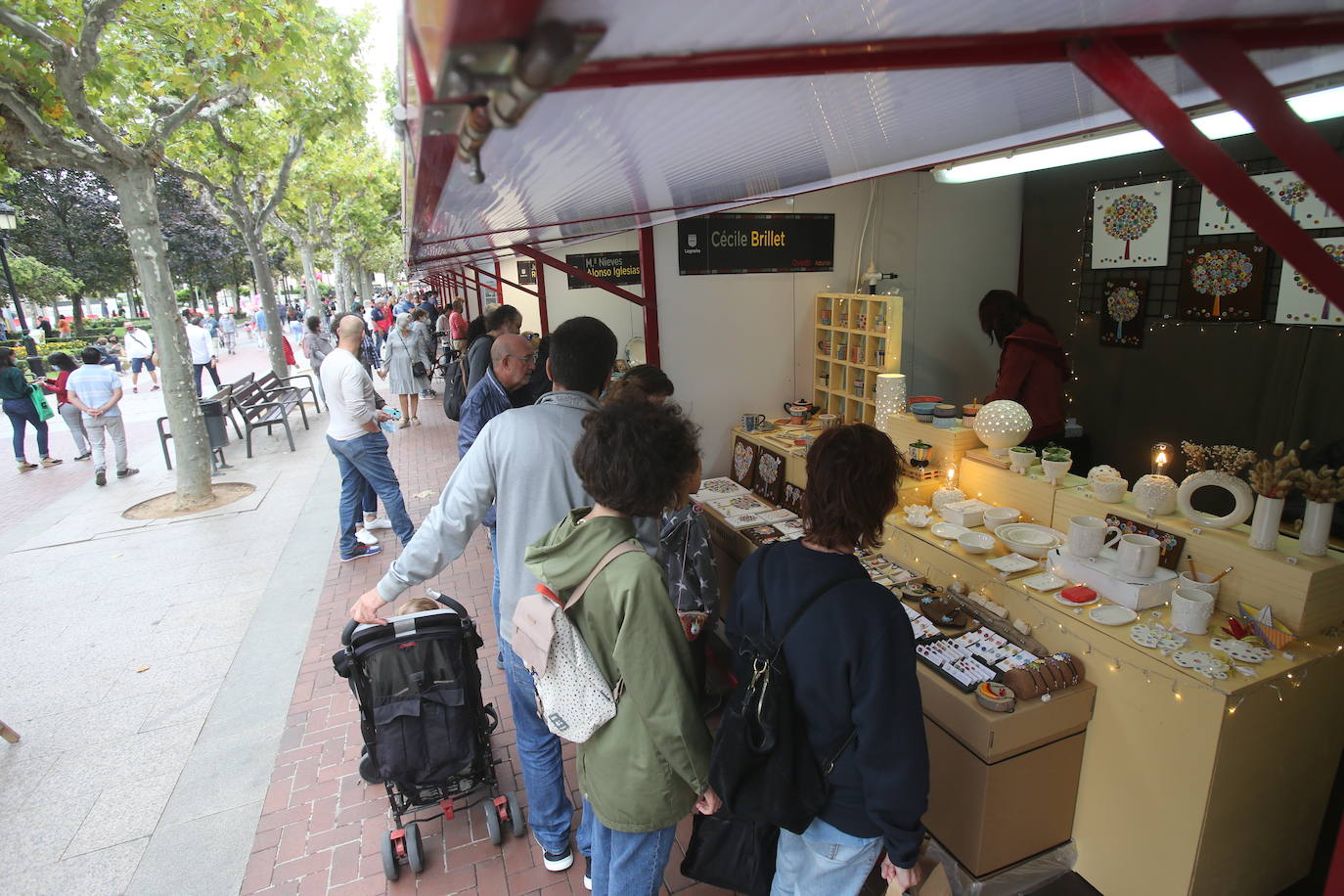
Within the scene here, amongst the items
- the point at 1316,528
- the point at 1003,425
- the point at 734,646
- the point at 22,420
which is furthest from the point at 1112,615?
the point at 22,420

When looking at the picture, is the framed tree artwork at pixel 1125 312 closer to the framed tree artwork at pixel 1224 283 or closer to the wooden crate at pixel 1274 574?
the framed tree artwork at pixel 1224 283

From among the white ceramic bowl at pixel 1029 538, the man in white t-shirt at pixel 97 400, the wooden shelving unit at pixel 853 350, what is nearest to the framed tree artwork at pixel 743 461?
the wooden shelving unit at pixel 853 350

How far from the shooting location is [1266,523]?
2.50 metres

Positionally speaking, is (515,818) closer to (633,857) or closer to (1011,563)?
(633,857)

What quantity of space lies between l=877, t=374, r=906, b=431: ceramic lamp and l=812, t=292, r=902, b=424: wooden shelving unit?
14 centimetres

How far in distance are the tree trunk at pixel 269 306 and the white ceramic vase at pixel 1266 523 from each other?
14590 millimetres

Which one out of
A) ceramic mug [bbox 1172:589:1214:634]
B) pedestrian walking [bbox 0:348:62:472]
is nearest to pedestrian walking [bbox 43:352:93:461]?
pedestrian walking [bbox 0:348:62:472]

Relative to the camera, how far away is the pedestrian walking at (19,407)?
29.3 feet

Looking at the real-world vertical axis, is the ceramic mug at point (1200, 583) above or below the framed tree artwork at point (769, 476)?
above

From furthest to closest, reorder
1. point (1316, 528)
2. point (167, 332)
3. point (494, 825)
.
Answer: point (167, 332)
point (494, 825)
point (1316, 528)

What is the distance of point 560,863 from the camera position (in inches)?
112

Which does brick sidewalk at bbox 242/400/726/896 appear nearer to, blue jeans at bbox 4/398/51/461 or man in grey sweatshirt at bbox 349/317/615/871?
man in grey sweatshirt at bbox 349/317/615/871

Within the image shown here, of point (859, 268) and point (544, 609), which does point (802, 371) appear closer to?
point (859, 268)

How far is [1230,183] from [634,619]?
1.48 metres
